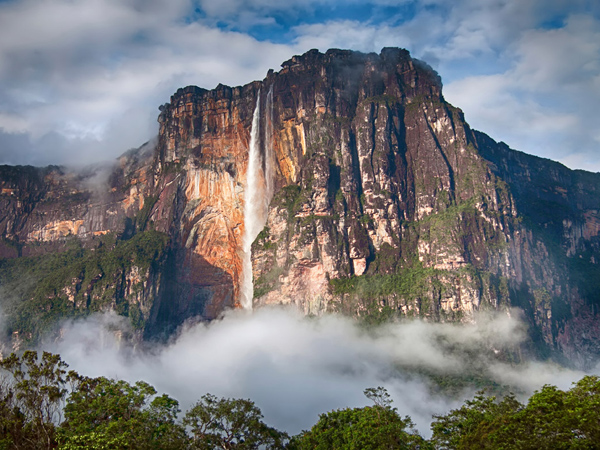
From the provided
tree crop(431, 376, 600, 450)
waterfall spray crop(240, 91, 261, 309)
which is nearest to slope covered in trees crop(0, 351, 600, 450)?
tree crop(431, 376, 600, 450)

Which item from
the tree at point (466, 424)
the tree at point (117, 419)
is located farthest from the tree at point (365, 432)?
the tree at point (117, 419)

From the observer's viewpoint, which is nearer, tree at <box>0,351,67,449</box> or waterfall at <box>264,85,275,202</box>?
tree at <box>0,351,67,449</box>

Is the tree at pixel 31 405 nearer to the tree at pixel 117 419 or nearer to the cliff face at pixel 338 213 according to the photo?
the tree at pixel 117 419

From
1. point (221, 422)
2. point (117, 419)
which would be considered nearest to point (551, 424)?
point (221, 422)

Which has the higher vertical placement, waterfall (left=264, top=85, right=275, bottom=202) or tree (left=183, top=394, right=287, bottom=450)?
waterfall (left=264, top=85, right=275, bottom=202)

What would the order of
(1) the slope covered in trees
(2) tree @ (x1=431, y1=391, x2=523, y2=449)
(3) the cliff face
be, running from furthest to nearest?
(3) the cliff face < (2) tree @ (x1=431, y1=391, x2=523, y2=449) < (1) the slope covered in trees

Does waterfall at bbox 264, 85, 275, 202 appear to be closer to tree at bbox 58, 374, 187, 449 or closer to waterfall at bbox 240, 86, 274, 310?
waterfall at bbox 240, 86, 274, 310
